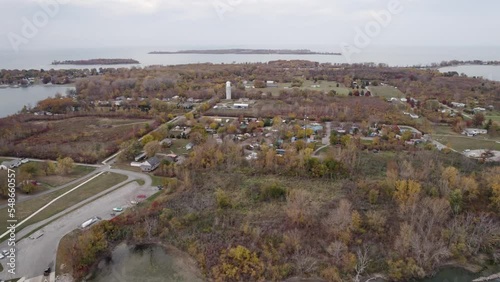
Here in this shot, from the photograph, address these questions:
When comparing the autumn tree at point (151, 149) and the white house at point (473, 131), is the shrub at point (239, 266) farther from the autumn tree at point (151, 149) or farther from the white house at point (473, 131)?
the white house at point (473, 131)

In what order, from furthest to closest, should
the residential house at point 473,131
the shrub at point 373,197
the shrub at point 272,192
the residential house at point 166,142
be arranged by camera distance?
the residential house at point 473,131 < the residential house at point 166,142 < the shrub at point 272,192 < the shrub at point 373,197

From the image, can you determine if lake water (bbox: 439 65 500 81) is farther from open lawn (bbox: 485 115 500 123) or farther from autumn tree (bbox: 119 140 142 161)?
autumn tree (bbox: 119 140 142 161)

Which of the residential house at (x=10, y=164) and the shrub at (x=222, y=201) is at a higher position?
the residential house at (x=10, y=164)

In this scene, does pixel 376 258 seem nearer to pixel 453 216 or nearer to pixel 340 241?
pixel 340 241

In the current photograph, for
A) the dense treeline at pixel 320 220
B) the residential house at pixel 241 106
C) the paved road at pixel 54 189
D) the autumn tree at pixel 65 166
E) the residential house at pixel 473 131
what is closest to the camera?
the dense treeline at pixel 320 220

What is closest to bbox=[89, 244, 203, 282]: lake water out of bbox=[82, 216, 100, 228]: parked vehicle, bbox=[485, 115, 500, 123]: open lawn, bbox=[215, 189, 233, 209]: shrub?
bbox=[82, 216, 100, 228]: parked vehicle

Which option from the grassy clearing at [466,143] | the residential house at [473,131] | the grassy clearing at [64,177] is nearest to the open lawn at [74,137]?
the grassy clearing at [64,177]

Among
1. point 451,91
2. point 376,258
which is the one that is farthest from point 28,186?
point 451,91

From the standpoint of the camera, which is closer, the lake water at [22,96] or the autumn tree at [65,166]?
the autumn tree at [65,166]
